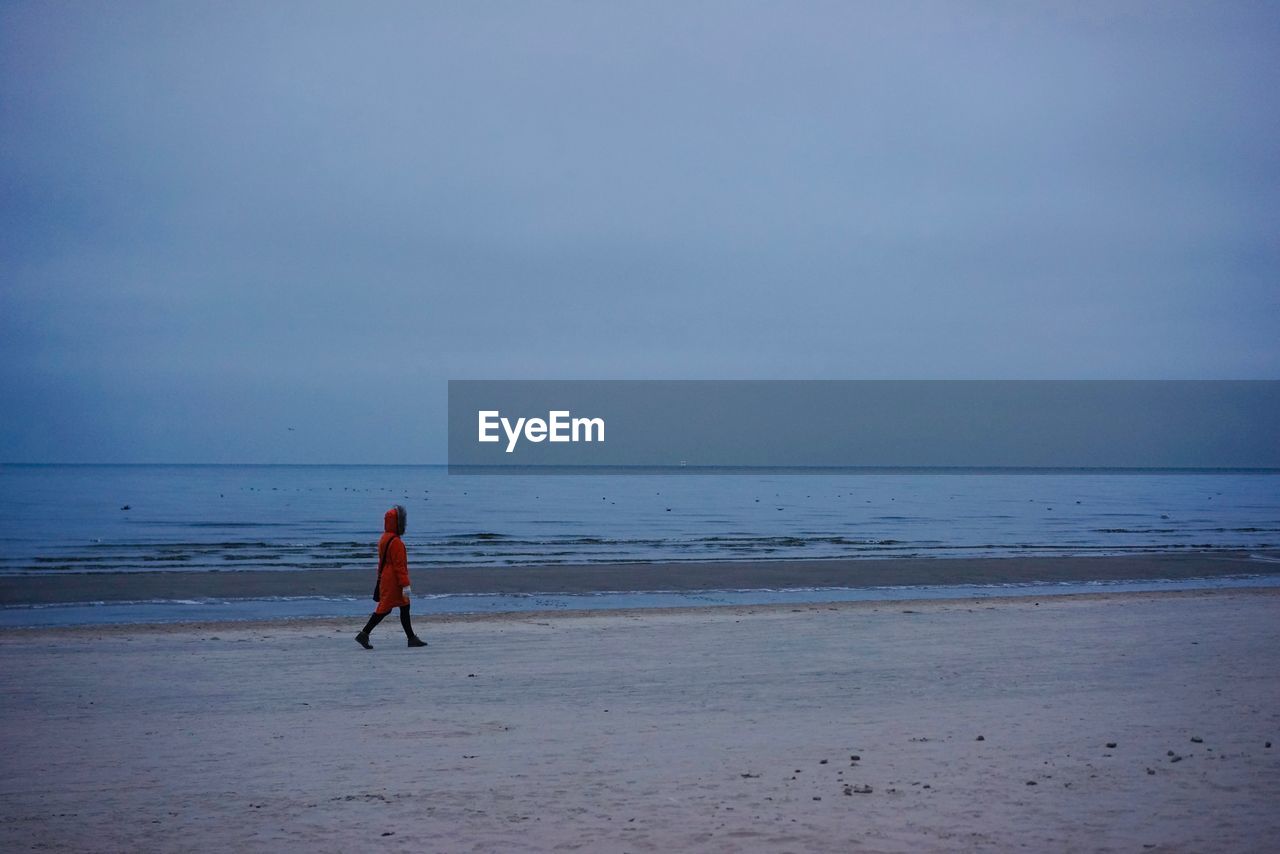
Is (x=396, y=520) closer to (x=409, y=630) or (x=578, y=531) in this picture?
(x=409, y=630)

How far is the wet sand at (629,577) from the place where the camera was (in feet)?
79.7

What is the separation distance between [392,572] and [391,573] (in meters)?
0.02

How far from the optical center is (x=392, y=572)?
14062 millimetres

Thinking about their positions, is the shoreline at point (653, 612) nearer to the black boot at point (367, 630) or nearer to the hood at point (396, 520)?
the black boot at point (367, 630)

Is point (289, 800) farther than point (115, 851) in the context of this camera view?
Yes

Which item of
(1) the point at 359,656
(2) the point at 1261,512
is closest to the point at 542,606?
(1) the point at 359,656

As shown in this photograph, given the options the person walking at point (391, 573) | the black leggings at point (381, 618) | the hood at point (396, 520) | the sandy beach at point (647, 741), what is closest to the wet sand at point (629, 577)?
the sandy beach at point (647, 741)

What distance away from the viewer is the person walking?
1381cm

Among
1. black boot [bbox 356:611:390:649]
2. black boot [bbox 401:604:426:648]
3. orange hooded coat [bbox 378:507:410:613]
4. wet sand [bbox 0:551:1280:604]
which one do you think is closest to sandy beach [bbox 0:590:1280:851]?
black boot [bbox 356:611:390:649]

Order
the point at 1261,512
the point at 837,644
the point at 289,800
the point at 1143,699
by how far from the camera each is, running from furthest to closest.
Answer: the point at 1261,512 < the point at 837,644 < the point at 1143,699 < the point at 289,800

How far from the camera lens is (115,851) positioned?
249 inches

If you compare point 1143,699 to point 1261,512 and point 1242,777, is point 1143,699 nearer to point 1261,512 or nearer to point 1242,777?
point 1242,777

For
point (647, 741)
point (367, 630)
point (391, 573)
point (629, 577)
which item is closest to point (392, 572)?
point (391, 573)

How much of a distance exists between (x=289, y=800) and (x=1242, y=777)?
6.59 metres
